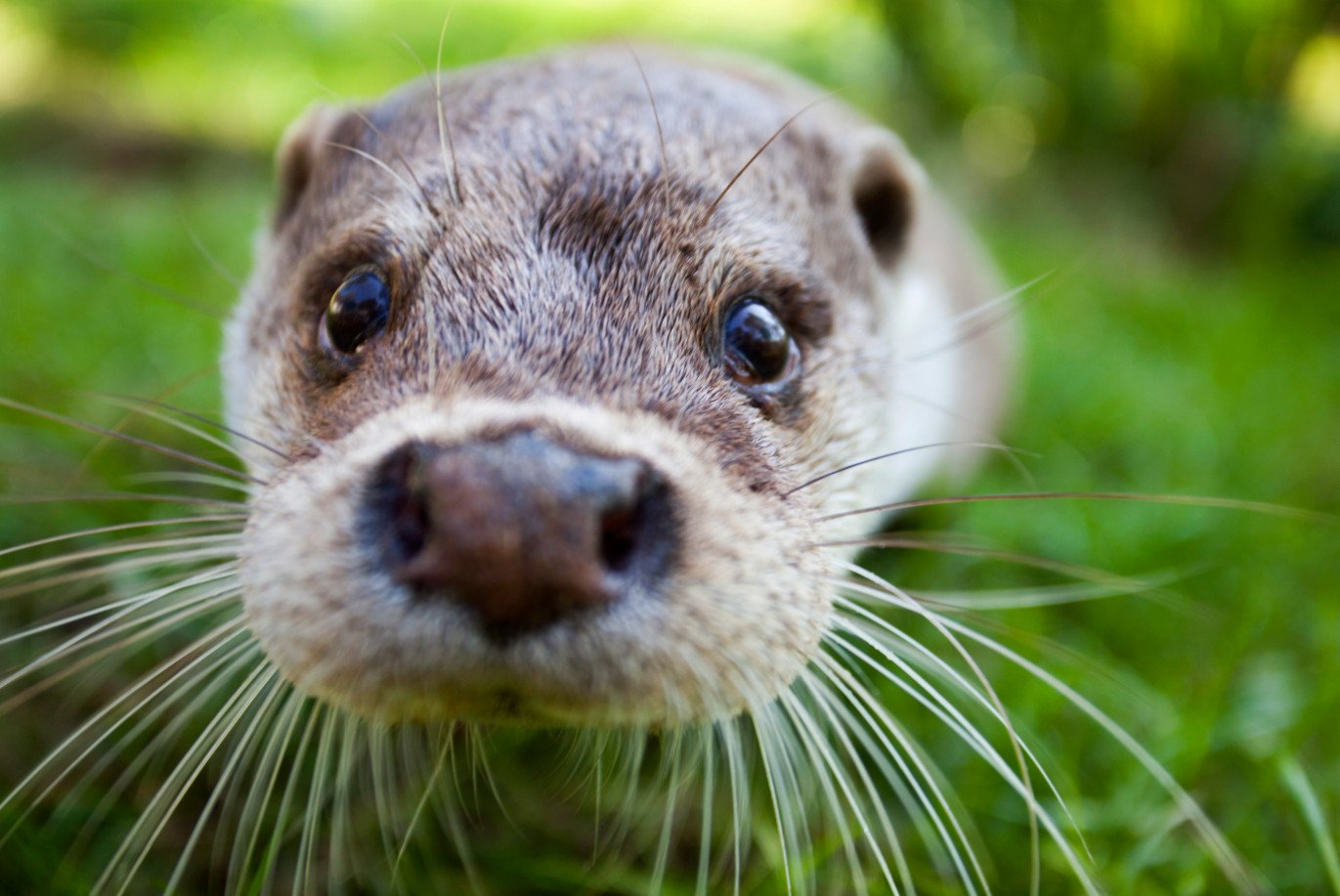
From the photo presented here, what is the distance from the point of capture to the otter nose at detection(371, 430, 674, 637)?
1.18 m

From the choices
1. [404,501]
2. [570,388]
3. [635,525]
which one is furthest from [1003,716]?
[404,501]

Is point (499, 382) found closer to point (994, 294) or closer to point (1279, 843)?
point (1279, 843)

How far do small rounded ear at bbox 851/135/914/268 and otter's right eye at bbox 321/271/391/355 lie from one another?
1.06 m

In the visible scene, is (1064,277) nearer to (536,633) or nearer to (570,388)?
(570,388)

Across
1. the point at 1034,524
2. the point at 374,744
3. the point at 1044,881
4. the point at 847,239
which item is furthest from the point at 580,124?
the point at 1034,524

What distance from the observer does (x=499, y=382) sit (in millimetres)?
1464

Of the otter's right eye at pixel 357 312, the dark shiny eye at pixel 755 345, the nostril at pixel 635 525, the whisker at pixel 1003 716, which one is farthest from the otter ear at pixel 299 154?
the whisker at pixel 1003 716

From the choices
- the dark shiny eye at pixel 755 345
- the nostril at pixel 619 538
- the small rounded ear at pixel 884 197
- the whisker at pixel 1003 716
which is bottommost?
the whisker at pixel 1003 716

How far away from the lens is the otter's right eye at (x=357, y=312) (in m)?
1.74

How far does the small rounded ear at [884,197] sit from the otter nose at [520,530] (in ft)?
4.20

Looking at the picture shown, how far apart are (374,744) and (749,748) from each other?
715 millimetres

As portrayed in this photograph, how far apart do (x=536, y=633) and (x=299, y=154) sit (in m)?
1.49

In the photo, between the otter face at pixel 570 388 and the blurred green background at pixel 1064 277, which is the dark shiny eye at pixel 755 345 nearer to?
the otter face at pixel 570 388

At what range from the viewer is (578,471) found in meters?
1.23
